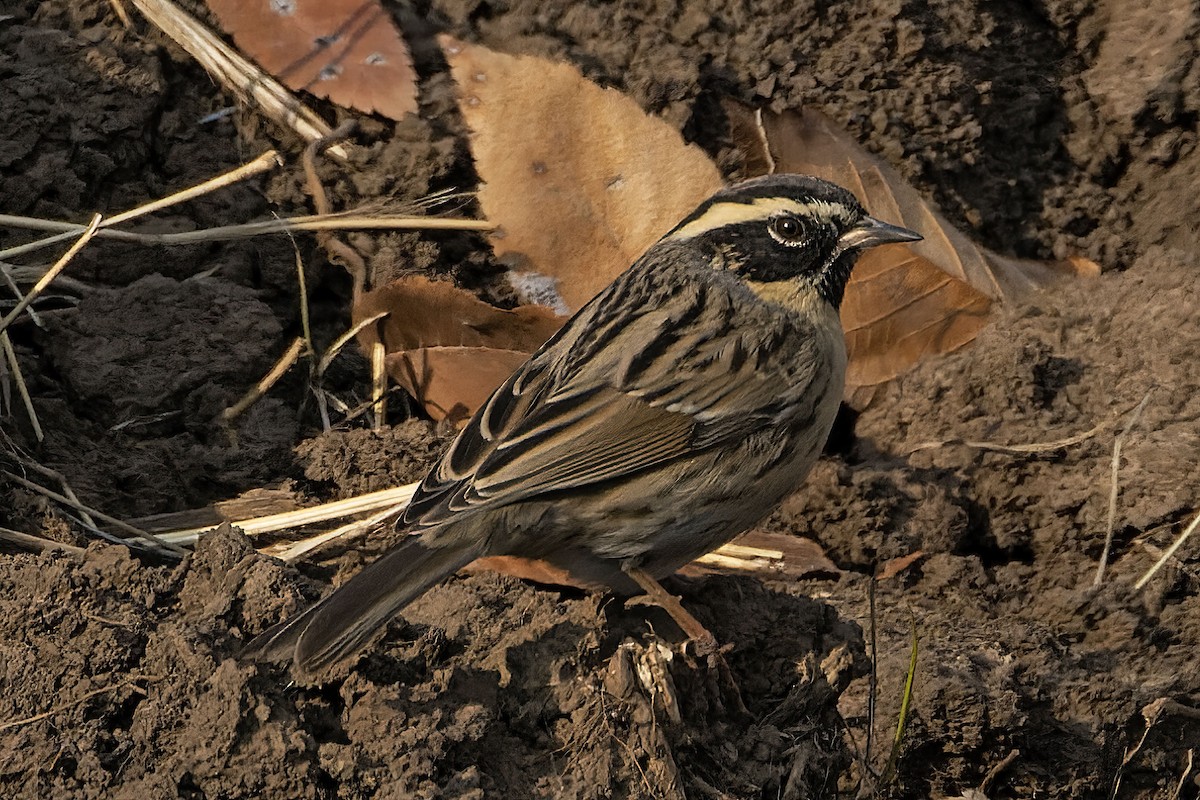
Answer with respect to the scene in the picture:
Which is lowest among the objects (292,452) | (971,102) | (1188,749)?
(1188,749)

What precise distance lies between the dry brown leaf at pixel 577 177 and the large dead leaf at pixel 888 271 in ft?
1.20

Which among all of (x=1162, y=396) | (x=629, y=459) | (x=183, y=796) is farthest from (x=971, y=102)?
(x=183, y=796)

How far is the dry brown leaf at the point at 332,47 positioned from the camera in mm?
6188

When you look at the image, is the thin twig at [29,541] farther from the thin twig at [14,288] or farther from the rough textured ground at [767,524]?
the thin twig at [14,288]

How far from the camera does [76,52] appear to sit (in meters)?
6.18

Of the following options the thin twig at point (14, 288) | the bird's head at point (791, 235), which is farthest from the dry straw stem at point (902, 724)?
the thin twig at point (14, 288)

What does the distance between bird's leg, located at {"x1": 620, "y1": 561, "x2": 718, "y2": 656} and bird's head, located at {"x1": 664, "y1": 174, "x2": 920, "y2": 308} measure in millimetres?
1090

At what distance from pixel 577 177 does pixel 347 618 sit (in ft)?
8.26

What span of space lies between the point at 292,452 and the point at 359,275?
79cm

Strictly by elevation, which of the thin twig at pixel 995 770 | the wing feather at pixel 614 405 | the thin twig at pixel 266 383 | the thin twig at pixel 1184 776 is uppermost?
the wing feather at pixel 614 405

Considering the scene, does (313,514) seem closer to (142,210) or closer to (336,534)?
(336,534)

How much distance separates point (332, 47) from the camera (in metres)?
6.24

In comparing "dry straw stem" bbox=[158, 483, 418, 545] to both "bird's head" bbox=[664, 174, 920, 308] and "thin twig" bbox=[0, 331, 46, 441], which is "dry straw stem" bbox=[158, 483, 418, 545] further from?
"bird's head" bbox=[664, 174, 920, 308]

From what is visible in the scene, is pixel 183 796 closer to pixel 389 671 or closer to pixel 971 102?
pixel 389 671
